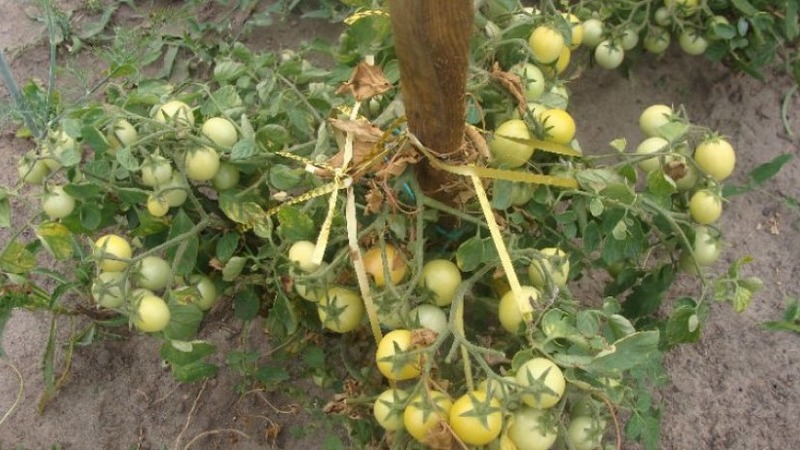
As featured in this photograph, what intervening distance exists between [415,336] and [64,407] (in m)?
1.10

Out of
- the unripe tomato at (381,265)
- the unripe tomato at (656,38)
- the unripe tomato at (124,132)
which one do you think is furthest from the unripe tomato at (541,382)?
the unripe tomato at (656,38)

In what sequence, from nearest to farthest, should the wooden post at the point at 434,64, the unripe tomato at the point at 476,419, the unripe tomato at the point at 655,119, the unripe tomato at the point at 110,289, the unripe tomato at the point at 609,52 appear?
the wooden post at the point at 434,64 → the unripe tomato at the point at 476,419 → the unripe tomato at the point at 110,289 → the unripe tomato at the point at 655,119 → the unripe tomato at the point at 609,52

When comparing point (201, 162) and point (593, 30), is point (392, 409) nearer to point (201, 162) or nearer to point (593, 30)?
point (201, 162)

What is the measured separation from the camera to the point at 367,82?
123 cm

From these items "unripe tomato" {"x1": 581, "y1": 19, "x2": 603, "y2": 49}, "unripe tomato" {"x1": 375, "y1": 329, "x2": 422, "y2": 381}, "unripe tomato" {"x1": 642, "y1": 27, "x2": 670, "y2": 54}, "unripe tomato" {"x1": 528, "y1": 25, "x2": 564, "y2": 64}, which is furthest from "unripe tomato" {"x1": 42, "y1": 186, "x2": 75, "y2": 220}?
"unripe tomato" {"x1": 642, "y1": 27, "x2": 670, "y2": 54}

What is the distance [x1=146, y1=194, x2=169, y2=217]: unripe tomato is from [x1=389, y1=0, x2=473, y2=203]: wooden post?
0.47 m

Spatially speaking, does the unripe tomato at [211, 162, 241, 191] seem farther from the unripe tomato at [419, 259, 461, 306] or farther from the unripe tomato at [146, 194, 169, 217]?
the unripe tomato at [419, 259, 461, 306]

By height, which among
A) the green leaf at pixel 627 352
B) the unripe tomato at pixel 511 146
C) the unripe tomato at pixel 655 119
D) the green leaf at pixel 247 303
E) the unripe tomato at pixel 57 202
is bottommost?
the green leaf at pixel 247 303

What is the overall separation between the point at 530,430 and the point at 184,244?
27.2 inches

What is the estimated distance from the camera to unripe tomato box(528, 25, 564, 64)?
137 centimetres

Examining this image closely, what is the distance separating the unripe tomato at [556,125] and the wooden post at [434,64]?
225 millimetres

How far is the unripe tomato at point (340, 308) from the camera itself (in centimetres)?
122

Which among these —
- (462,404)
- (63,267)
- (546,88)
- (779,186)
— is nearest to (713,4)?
(779,186)

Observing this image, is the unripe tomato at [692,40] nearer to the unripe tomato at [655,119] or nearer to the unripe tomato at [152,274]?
the unripe tomato at [655,119]
